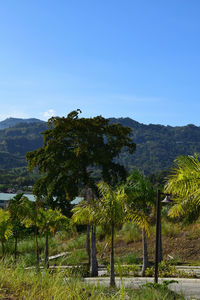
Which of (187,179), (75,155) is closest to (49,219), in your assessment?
(75,155)

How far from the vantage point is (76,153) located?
22.2 meters

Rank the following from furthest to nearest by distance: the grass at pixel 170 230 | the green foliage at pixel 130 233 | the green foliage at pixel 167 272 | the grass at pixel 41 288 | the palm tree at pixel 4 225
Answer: the green foliage at pixel 130 233 → the grass at pixel 170 230 → the palm tree at pixel 4 225 → the green foliage at pixel 167 272 → the grass at pixel 41 288

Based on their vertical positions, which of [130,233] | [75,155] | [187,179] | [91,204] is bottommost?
[130,233]

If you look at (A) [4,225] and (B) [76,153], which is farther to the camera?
(A) [4,225]

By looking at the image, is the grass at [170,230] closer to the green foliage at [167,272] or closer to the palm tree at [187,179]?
the green foliage at [167,272]

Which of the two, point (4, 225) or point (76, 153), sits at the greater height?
point (76, 153)

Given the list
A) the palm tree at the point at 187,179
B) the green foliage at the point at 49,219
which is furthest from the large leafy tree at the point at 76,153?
the palm tree at the point at 187,179

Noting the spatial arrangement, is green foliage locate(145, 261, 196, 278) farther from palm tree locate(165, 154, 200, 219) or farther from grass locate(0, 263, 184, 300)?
grass locate(0, 263, 184, 300)

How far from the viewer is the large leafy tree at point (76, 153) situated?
22.5 metres

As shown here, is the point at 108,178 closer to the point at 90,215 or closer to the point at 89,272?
the point at 89,272

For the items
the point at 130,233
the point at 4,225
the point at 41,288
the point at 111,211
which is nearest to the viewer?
the point at 41,288

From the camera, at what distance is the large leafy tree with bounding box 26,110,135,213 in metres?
22.5

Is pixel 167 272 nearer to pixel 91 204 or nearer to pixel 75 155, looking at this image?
pixel 91 204

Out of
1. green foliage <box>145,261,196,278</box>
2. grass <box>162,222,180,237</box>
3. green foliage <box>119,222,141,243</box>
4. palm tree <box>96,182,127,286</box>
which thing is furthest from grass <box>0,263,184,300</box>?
green foliage <box>119,222,141,243</box>
